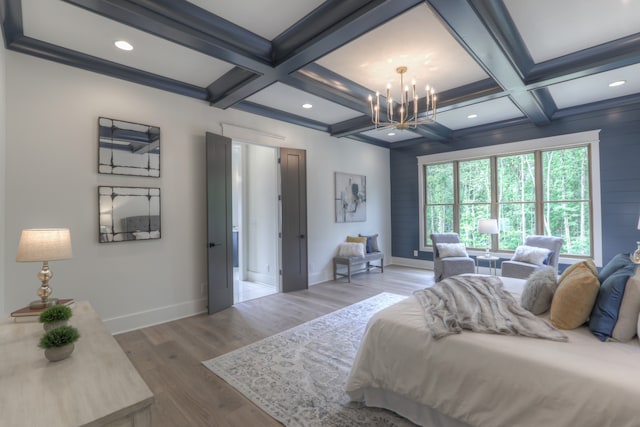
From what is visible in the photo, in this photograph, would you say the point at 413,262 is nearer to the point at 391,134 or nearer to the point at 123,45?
the point at 391,134

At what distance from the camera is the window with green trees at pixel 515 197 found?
4.89 meters

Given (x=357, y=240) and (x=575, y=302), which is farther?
(x=357, y=240)

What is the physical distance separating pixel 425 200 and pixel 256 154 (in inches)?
152

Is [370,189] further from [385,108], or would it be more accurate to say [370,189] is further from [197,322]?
[197,322]

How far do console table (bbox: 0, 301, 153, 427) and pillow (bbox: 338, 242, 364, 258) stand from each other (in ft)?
14.7

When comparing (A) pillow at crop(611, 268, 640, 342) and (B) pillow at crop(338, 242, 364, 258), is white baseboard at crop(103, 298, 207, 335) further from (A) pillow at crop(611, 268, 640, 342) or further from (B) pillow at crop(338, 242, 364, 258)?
(A) pillow at crop(611, 268, 640, 342)

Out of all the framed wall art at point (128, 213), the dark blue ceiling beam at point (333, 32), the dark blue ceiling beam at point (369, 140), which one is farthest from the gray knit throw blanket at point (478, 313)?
the dark blue ceiling beam at point (369, 140)

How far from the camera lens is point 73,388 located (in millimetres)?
1105

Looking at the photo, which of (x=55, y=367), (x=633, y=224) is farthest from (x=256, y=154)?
(x=633, y=224)

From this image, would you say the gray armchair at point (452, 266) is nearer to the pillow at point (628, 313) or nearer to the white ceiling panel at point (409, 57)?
the white ceiling panel at point (409, 57)

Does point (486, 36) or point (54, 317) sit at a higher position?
point (486, 36)

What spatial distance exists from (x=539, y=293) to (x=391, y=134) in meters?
4.69

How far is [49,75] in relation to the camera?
9.43ft

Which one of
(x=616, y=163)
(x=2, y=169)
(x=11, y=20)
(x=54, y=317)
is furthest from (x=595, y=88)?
(x=2, y=169)
